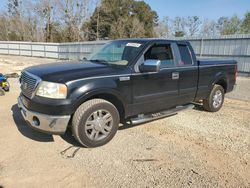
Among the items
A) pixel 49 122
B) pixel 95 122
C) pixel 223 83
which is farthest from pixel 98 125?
pixel 223 83

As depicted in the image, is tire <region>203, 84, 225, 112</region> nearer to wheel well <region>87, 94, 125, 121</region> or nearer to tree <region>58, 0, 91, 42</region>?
wheel well <region>87, 94, 125, 121</region>

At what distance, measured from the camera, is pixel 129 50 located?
4539 millimetres

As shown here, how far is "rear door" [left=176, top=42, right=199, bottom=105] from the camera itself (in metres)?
5.05

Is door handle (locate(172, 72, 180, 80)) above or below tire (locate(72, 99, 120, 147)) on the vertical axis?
above

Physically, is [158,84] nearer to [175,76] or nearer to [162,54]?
[175,76]

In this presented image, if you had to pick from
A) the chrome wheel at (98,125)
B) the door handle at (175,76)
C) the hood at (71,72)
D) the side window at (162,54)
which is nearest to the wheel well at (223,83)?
the door handle at (175,76)

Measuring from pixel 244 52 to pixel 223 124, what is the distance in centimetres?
927

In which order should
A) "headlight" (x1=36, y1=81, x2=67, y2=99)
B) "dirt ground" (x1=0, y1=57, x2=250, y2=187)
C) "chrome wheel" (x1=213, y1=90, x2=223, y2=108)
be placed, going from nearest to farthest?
"dirt ground" (x1=0, y1=57, x2=250, y2=187), "headlight" (x1=36, y1=81, x2=67, y2=99), "chrome wheel" (x1=213, y1=90, x2=223, y2=108)

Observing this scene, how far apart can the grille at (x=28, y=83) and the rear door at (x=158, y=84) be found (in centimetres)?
165

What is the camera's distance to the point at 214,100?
6047 mm

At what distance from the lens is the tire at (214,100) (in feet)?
19.5

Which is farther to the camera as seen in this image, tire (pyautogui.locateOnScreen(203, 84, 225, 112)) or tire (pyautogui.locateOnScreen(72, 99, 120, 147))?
tire (pyautogui.locateOnScreen(203, 84, 225, 112))

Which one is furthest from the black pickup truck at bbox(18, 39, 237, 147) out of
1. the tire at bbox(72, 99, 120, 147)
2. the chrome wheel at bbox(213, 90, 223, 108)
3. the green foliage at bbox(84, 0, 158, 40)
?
the green foliage at bbox(84, 0, 158, 40)

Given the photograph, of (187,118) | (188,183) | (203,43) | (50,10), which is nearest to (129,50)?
(187,118)
